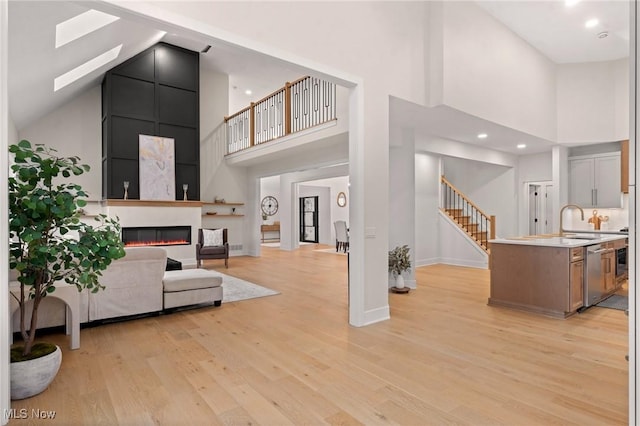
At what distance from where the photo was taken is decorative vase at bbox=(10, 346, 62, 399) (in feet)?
7.47

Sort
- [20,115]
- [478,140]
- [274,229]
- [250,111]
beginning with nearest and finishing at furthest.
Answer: [20,115], [478,140], [250,111], [274,229]

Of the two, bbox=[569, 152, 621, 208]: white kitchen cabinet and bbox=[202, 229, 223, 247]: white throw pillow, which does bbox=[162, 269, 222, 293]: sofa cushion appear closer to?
bbox=[202, 229, 223, 247]: white throw pillow

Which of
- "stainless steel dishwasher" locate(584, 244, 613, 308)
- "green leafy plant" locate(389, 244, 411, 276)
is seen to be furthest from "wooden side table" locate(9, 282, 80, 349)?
"stainless steel dishwasher" locate(584, 244, 613, 308)

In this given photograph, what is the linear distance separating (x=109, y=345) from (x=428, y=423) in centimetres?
275

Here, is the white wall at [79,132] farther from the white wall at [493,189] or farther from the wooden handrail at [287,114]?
the white wall at [493,189]

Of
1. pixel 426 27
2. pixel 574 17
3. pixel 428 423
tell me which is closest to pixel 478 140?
pixel 574 17

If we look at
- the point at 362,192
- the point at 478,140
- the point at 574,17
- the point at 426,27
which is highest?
the point at 574,17

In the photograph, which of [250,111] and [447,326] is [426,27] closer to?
[447,326]

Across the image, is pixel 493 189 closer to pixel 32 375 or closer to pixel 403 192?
pixel 403 192

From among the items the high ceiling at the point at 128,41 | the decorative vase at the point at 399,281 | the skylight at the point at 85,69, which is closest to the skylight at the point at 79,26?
the high ceiling at the point at 128,41

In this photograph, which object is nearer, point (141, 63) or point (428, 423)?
point (428, 423)

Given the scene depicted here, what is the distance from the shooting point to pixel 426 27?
4.79 meters

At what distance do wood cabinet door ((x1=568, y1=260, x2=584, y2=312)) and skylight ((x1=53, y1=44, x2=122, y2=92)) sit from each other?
7397 millimetres

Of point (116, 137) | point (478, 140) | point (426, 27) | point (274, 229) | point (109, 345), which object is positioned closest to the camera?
point (109, 345)
